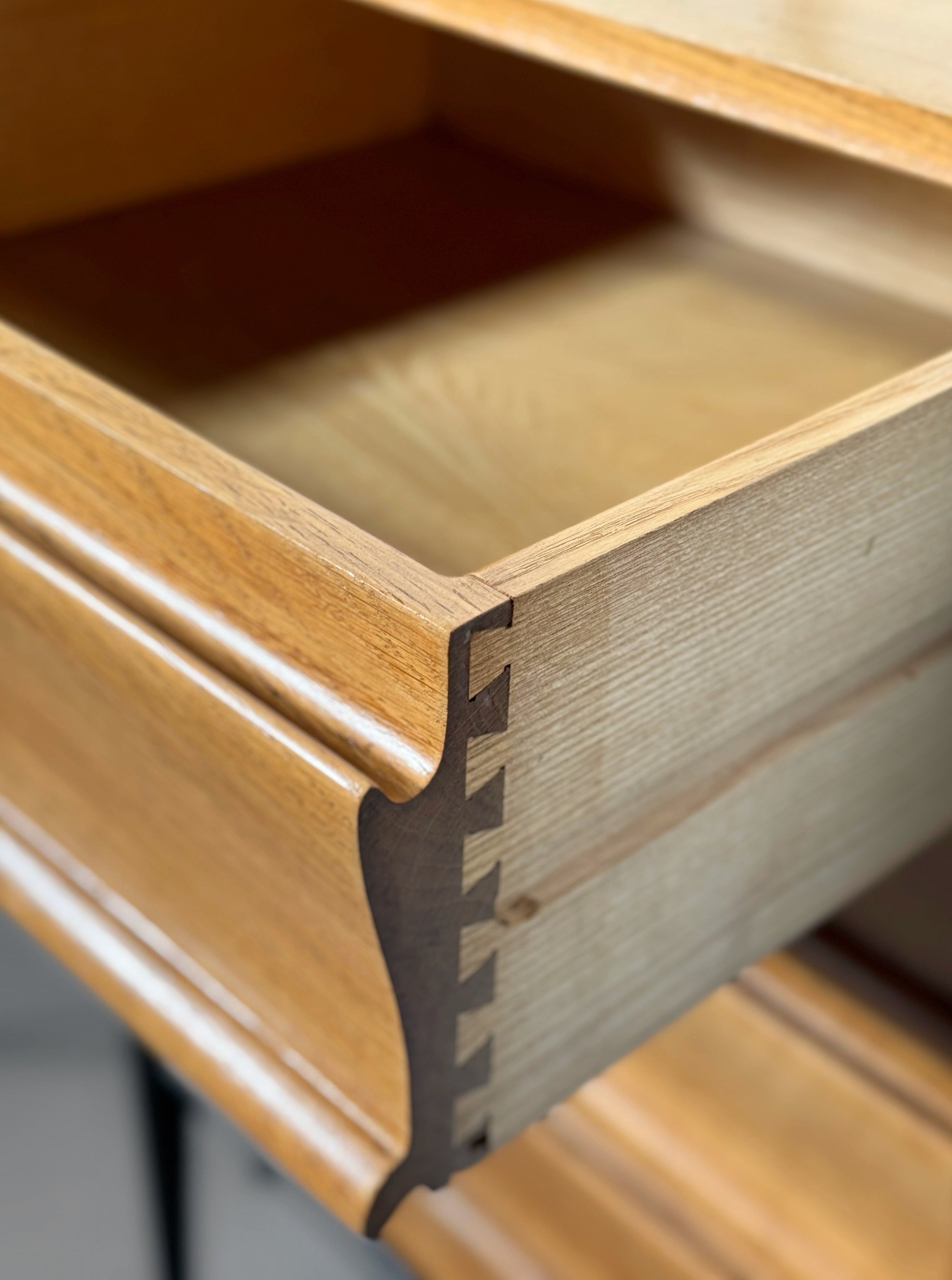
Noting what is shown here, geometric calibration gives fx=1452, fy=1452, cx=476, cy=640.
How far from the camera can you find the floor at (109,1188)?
0.75 m

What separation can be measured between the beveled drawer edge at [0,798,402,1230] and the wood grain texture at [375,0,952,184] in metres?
0.29

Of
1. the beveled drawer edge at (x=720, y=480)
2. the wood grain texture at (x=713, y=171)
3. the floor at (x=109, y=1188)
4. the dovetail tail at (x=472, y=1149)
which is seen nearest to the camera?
the beveled drawer edge at (x=720, y=480)

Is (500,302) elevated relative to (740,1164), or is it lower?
elevated

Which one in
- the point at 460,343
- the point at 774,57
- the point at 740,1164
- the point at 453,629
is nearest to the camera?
the point at 453,629

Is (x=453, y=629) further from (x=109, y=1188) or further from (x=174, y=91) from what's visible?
(x=109, y=1188)

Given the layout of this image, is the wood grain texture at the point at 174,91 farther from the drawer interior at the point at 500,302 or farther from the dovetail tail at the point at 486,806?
the dovetail tail at the point at 486,806

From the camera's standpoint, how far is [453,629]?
0.28 metres

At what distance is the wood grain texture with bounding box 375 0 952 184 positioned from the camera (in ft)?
1.24

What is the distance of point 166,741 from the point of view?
371mm

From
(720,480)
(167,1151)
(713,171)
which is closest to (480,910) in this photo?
(720,480)

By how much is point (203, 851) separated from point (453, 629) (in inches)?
6.2

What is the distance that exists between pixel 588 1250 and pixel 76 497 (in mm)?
A: 484

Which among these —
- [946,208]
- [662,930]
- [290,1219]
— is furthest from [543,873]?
[290,1219]

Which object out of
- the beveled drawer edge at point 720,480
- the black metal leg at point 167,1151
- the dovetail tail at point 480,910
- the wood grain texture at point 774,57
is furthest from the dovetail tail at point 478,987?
the black metal leg at point 167,1151
